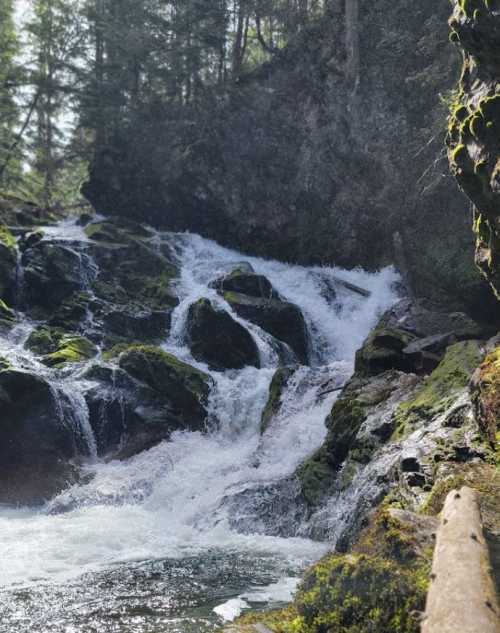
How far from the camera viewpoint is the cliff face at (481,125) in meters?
10.5

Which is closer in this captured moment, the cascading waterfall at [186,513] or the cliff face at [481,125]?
the cascading waterfall at [186,513]

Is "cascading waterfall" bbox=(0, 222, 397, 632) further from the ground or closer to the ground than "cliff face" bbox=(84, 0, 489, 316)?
closer to the ground

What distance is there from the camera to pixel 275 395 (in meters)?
17.7

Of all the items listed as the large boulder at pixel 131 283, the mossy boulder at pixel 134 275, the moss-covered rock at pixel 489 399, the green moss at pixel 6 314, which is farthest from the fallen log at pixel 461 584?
the mossy boulder at pixel 134 275

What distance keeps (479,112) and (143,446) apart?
1232 centimetres

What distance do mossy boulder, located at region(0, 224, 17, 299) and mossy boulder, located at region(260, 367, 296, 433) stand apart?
11.4 meters

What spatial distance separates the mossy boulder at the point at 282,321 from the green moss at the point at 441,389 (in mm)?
10282

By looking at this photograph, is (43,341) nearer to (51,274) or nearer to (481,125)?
(51,274)

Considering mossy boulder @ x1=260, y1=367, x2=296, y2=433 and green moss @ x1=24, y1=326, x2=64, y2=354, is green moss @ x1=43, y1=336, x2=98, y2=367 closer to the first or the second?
green moss @ x1=24, y1=326, x2=64, y2=354

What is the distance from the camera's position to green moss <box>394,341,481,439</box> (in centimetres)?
1152

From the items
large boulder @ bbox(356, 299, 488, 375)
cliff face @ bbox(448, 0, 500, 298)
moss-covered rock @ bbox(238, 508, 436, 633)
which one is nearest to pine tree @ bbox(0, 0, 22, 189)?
large boulder @ bbox(356, 299, 488, 375)

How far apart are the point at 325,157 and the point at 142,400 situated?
53.5 ft

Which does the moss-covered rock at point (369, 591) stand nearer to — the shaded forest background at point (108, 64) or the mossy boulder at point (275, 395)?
the mossy boulder at point (275, 395)

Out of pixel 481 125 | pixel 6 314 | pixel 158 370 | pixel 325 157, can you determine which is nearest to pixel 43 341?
pixel 6 314
